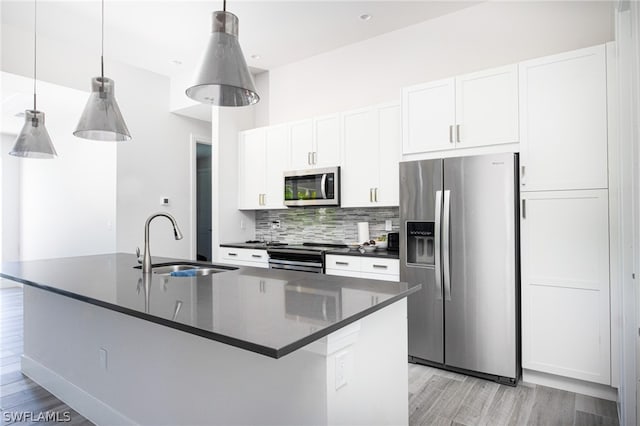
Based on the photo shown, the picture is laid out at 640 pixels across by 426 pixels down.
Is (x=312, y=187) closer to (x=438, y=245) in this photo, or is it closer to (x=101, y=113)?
(x=438, y=245)

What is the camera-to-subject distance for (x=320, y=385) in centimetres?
126

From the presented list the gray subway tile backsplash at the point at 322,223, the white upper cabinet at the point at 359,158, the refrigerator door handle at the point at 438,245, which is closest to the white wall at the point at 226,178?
the gray subway tile backsplash at the point at 322,223

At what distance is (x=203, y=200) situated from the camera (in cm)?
632

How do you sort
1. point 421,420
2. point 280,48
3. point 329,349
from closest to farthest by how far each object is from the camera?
point 329,349, point 421,420, point 280,48

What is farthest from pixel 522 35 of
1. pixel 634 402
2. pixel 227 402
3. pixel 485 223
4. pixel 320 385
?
pixel 227 402

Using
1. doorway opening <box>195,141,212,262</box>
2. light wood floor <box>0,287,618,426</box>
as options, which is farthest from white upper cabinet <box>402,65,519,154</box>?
doorway opening <box>195,141,212,262</box>

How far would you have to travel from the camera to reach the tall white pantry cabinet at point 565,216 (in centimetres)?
243

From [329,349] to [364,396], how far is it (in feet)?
1.34

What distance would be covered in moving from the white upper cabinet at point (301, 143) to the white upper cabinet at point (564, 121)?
214cm

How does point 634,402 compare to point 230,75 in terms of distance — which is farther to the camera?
point 634,402

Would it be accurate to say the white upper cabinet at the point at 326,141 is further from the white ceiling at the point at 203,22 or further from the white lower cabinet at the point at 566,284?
the white lower cabinet at the point at 566,284

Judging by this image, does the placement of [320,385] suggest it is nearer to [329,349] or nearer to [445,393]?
[329,349]

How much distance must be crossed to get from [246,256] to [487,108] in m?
2.90

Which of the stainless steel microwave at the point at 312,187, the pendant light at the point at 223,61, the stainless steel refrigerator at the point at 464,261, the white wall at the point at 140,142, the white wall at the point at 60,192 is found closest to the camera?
the pendant light at the point at 223,61
